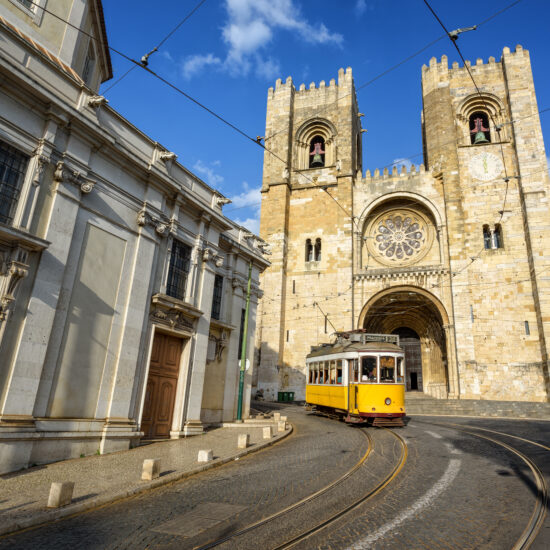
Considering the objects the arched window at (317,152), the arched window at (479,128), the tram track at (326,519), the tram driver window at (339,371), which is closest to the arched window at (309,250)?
the arched window at (317,152)

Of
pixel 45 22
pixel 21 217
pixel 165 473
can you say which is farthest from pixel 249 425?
pixel 45 22

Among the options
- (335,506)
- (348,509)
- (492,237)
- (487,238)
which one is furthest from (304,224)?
(348,509)

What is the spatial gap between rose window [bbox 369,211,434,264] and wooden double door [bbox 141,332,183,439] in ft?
73.0

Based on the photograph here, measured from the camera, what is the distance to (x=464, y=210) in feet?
93.9

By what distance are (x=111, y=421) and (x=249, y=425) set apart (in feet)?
20.9

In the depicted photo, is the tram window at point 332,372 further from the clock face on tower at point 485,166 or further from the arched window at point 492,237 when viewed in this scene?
the clock face on tower at point 485,166

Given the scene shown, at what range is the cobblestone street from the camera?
449cm

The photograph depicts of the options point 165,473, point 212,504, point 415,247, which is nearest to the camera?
point 212,504

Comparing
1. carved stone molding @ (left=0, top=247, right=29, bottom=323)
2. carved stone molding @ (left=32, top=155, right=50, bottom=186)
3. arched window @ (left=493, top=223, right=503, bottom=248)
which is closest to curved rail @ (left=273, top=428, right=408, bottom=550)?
carved stone molding @ (left=0, top=247, right=29, bottom=323)

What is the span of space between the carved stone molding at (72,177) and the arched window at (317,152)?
89.2ft

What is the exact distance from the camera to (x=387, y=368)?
568 inches

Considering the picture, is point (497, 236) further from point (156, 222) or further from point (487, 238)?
point (156, 222)

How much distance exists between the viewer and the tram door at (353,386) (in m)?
14.5

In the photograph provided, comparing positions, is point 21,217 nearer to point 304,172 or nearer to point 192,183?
point 192,183
